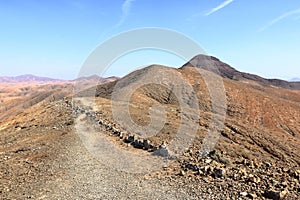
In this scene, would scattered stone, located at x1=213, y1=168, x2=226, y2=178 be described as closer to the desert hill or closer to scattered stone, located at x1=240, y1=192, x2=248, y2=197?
the desert hill

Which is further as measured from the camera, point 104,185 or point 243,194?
point 104,185

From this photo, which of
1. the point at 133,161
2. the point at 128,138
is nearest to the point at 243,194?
the point at 133,161

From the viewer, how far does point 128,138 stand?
21562mm

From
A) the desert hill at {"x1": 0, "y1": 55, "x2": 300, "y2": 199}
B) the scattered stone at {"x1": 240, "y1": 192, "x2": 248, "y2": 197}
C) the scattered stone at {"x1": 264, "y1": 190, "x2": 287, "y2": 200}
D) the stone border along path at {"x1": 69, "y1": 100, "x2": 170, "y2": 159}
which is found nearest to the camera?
the scattered stone at {"x1": 264, "y1": 190, "x2": 287, "y2": 200}

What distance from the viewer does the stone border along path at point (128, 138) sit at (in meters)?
18.4

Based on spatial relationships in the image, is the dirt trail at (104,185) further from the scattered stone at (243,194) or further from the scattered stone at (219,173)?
the scattered stone at (219,173)

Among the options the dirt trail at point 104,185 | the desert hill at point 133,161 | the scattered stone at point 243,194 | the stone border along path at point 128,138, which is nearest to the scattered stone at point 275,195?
the desert hill at point 133,161

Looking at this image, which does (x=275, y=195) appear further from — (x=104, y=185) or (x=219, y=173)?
(x=104, y=185)

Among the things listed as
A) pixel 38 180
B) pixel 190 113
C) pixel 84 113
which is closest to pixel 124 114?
pixel 84 113

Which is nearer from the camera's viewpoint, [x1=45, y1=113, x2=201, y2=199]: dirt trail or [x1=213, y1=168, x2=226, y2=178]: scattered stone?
[x1=45, y1=113, x2=201, y2=199]: dirt trail

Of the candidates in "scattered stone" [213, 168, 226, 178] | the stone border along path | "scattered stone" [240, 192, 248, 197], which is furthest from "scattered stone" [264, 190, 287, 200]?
the stone border along path

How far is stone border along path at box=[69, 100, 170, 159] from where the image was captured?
18.4 metres

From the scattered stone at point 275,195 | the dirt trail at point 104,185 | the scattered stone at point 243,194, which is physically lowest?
the dirt trail at point 104,185

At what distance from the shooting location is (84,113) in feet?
105
